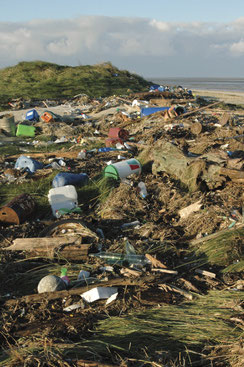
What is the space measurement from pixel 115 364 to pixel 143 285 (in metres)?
1.06

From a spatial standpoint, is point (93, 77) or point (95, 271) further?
point (93, 77)

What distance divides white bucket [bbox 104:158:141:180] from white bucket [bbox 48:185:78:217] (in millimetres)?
974

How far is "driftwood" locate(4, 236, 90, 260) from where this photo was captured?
159 inches

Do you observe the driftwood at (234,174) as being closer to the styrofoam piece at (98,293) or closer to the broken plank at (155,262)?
the broken plank at (155,262)

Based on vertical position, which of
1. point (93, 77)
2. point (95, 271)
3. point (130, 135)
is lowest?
point (95, 271)

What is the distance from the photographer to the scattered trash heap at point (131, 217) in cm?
354

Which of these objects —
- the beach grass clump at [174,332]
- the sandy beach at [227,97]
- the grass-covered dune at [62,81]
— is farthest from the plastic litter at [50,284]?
the sandy beach at [227,97]

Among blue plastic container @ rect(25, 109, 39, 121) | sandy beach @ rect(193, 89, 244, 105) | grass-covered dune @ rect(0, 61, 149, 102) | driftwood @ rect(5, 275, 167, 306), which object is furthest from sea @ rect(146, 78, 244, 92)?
driftwood @ rect(5, 275, 167, 306)

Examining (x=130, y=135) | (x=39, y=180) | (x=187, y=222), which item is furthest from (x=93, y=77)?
(x=187, y=222)

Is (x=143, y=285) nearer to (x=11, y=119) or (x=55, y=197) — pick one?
(x=55, y=197)

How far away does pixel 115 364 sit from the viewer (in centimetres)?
245

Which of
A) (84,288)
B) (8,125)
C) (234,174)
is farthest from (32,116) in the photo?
(84,288)

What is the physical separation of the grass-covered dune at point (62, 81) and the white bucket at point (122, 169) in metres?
14.3

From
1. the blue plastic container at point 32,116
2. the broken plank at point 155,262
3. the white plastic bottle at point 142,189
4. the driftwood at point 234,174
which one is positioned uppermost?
the blue plastic container at point 32,116
